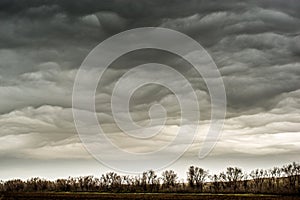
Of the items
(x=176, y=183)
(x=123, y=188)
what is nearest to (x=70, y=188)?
(x=123, y=188)

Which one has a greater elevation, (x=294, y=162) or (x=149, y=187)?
(x=294, y=162)

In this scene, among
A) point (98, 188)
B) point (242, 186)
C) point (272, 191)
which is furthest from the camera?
point (98, 188)

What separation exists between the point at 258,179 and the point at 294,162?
17255mm

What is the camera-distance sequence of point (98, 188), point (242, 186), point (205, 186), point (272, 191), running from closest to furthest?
point (272, 191)
point (242, 186)
point (205, 186)
point (98, 188)

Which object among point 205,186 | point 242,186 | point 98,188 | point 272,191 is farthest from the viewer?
point 98,188

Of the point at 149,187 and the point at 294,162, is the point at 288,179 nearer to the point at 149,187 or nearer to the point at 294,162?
the point at 294,162

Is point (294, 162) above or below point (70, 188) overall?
above

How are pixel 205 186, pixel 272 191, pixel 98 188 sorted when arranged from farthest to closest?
pixel 98 188
pixel 205 186
pixel 272 191

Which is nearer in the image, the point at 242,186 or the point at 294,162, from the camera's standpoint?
the point at 242,186

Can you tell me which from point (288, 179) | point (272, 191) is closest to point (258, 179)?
point (288, 179)

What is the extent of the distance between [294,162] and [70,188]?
102 meters

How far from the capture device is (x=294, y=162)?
187m

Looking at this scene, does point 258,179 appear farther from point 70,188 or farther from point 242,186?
point 70,188

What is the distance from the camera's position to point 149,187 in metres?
180
